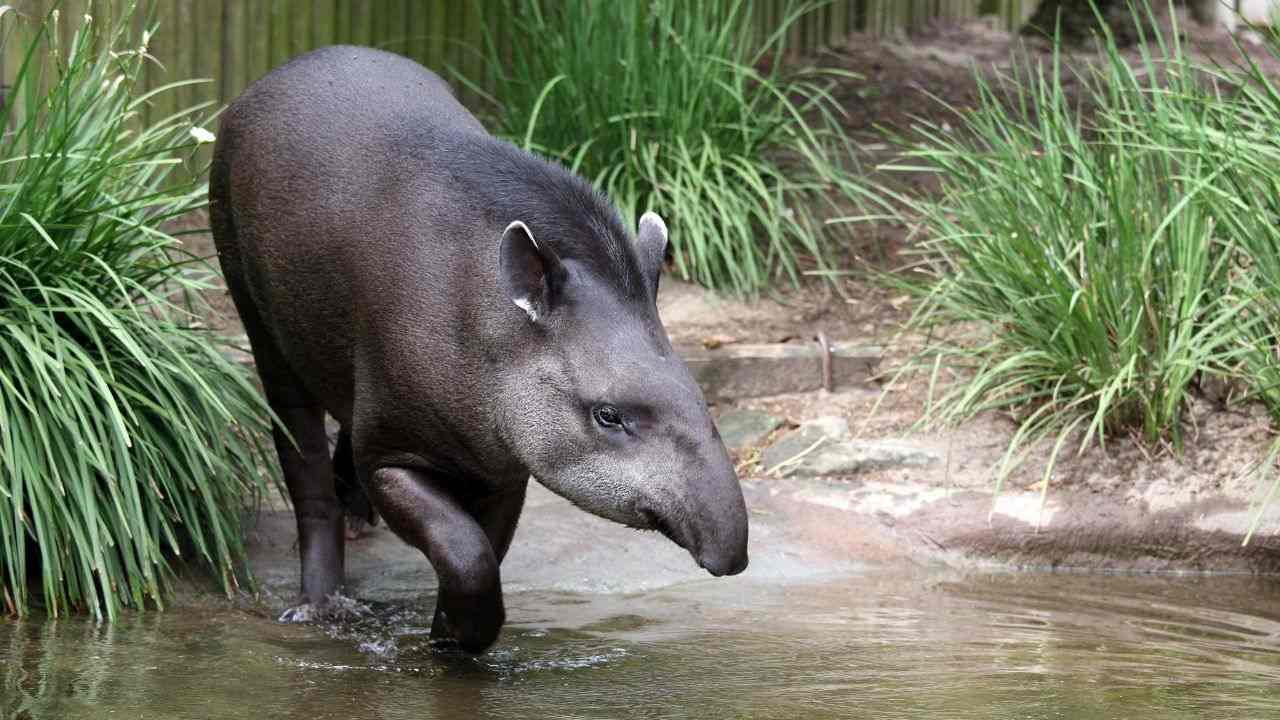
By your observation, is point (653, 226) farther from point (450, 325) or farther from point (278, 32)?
point (278, 32)

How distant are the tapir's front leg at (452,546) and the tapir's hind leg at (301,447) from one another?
2.31 ft

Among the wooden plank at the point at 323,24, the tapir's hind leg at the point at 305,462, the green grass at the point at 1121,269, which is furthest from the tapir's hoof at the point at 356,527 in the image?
the wooden plank at the point at 323,24

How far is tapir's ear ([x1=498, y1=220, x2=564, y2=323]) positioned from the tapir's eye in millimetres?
284

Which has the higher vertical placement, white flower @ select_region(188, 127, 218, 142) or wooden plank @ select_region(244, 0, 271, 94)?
white flower @ select_region(188, 127, 218, 142)

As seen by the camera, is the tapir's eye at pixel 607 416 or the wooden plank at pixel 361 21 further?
the wooden plank at pixel 361 21

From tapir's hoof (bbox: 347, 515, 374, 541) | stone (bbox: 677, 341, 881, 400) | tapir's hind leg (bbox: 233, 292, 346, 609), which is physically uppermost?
tapir's hind leg (bbox: 233, 292, 346, 609)

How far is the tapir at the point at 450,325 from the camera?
157 inches

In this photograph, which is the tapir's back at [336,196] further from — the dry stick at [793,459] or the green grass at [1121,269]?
the green grass at [1121,269]

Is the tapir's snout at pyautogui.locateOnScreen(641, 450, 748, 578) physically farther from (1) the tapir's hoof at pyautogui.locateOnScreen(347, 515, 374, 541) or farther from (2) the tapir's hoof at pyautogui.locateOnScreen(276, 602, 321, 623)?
(1) the tapir's hoof at pyautogui.locateOnScreen(347, 515, 374, 541)

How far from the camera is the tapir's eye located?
3.99 m

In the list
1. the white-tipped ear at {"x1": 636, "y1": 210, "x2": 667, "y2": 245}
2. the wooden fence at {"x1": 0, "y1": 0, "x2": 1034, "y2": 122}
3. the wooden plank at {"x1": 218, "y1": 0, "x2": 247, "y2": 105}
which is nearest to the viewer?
the white-tipped ear at {"x1": 636, "y1": 210, "x2": 667, "y2": 245}

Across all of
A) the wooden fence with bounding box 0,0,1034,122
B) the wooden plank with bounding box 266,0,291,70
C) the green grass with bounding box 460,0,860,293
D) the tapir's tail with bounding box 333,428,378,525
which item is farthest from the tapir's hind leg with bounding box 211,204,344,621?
the wooden plank with bounding box 266,0,291,70

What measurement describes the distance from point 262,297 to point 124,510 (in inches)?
28.3

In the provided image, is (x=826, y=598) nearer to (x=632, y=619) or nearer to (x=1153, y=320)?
(x=632, y=619)
